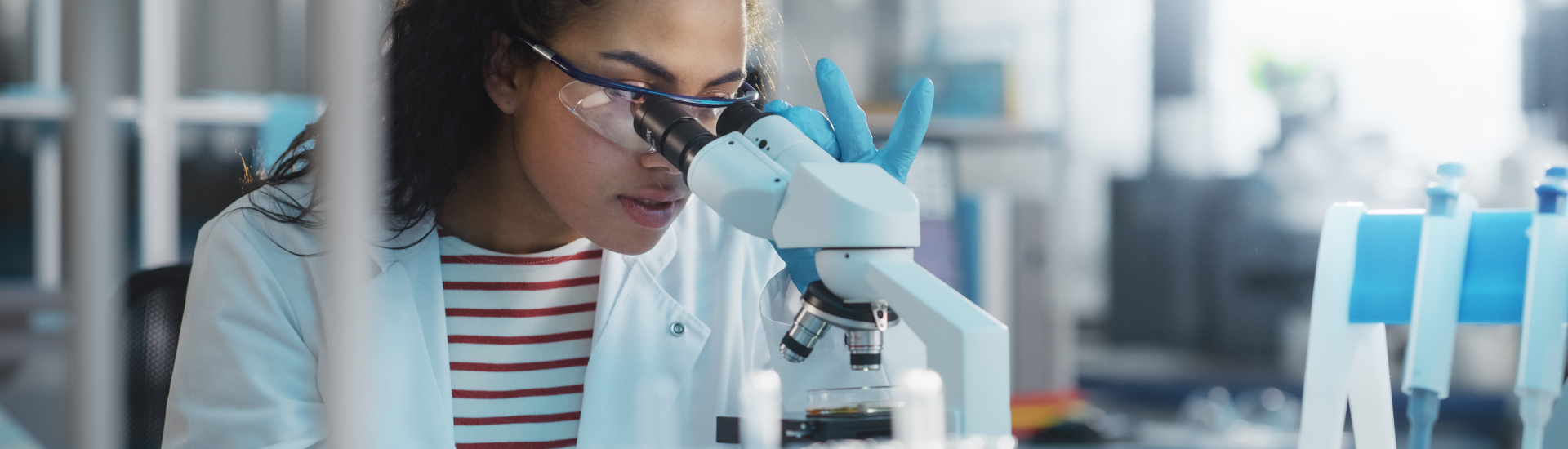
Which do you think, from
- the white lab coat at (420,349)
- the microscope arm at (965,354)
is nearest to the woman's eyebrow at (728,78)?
the white lab coat at (420,349)

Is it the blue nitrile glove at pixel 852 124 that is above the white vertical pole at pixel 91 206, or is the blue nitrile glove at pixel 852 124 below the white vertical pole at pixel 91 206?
above

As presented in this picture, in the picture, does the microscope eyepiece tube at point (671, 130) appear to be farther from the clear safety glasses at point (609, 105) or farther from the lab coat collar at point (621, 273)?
the lab coat collar at point (621, 273)

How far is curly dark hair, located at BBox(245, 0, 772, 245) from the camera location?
45.7 inches

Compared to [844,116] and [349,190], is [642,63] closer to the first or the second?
[844,116]

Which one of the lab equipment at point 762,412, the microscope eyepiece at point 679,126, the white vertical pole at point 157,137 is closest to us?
the lab equipment at point 762,412

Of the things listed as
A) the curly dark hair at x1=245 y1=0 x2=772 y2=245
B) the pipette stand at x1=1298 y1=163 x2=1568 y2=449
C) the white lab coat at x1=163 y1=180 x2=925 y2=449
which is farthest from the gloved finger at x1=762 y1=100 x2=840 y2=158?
the pipette stand at x1=1298 y1=163 x2=1568 y2=449

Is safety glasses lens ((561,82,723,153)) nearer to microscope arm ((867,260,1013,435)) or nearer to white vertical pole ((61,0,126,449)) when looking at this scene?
microscope arm ((867,260,1013,435))

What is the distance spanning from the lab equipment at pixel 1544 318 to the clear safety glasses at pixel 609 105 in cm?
69

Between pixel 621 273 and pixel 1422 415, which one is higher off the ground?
pixel 621 273

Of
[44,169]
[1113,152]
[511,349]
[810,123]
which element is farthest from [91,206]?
[1113,152]

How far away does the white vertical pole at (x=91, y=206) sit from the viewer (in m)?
0.46

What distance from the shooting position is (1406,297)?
0.79 meters

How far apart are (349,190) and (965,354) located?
0.36 m

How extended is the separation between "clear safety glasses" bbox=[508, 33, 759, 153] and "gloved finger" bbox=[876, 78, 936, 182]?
6.8 inches
